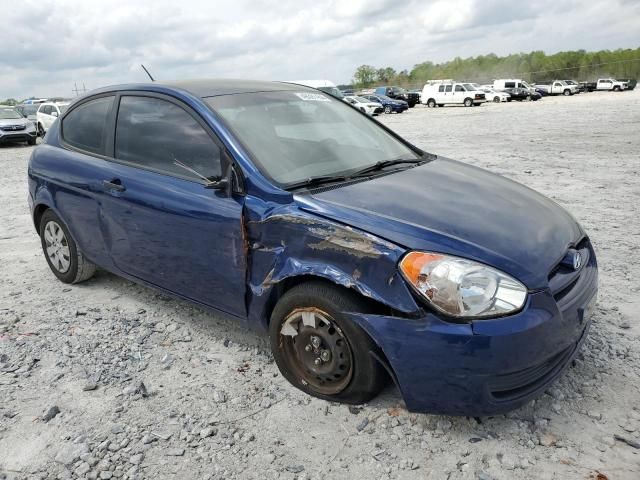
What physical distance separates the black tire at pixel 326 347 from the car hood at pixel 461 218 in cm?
38

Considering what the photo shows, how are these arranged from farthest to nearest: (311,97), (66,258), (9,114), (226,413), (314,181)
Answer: (9,114)
(66,258)
(311,97)
(314,181)
(226,413)

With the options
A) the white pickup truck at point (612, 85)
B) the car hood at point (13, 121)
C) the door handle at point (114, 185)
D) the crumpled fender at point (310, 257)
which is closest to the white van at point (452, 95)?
the white pickup truck at point (612, 85)

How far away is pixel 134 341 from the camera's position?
12.0 ft

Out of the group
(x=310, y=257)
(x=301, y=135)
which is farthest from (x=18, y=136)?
(x=310, y=257)

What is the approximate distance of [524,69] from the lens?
97.2 meters

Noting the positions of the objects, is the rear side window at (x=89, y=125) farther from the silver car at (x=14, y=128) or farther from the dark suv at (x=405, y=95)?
the dark suv at (x=405, y=95)

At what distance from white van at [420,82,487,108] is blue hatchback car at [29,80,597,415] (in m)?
37.3

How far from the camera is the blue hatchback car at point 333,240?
237cm

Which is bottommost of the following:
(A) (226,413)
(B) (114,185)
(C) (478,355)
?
(A) (226,413)

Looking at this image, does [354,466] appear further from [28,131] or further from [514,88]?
[514,88]

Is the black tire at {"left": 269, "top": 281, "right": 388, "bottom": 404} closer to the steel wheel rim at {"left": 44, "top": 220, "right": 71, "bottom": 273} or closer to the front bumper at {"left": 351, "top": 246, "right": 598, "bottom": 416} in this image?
the front bumper at {"left": 351, "top": 246, "right": 598, "bottom": 416}

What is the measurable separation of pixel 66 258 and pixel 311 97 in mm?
2457

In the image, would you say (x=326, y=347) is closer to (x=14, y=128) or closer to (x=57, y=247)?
(x=57, y=247)

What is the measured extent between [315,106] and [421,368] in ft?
7.05
